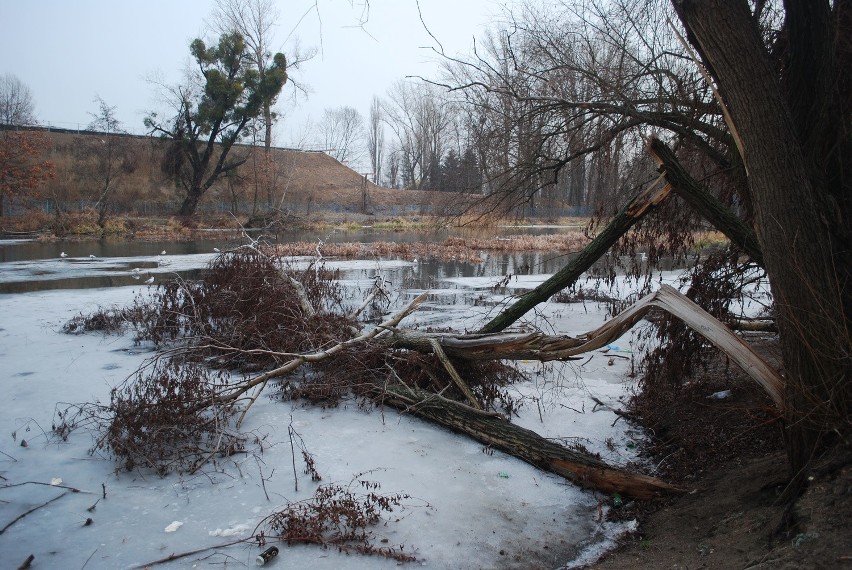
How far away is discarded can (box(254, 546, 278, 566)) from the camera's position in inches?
138

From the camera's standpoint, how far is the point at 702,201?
4.94 m

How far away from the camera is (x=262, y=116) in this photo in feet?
133

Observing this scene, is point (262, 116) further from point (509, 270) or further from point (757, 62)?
point (757, 62)

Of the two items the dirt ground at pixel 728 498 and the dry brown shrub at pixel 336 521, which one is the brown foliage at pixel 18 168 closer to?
the dry brown shrub at pixel 336 521

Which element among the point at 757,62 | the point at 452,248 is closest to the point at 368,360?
the point at 757,62

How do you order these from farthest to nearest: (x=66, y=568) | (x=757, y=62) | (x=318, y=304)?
(x=318, y=304) → (x=757, y=62) → (x=66, y=568)

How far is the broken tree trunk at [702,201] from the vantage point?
187 inches

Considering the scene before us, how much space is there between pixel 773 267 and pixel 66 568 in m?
4.65

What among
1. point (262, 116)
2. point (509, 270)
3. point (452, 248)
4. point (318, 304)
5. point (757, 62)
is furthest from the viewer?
point (262, 116)

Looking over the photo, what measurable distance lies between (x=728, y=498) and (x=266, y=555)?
10.5ft

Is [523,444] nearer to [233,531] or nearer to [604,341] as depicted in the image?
[604,341]

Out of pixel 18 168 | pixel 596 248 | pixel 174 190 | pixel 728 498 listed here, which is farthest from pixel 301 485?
pixel 174 190

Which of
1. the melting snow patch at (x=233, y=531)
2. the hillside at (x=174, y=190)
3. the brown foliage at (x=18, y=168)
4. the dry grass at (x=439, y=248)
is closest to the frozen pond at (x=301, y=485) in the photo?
the melting snow patch at (x=233, y=531)

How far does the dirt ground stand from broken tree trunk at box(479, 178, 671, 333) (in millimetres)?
1547
